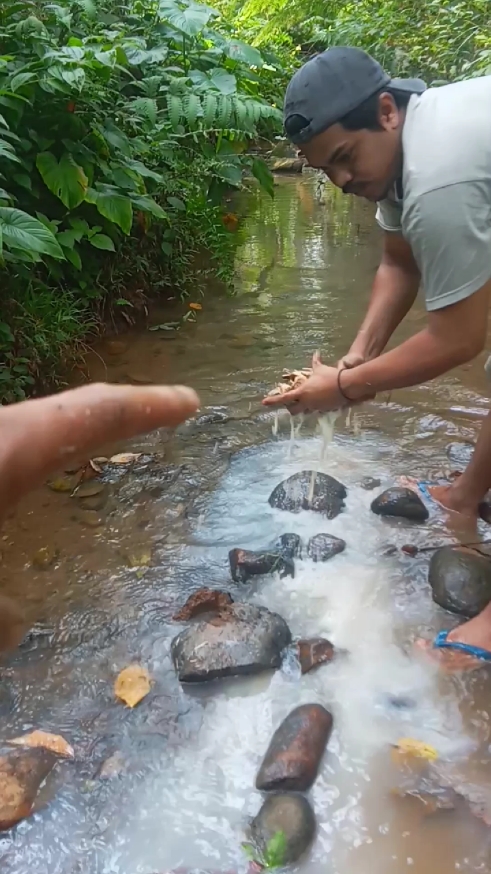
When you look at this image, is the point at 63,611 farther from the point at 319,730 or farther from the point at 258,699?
the point at 319,730

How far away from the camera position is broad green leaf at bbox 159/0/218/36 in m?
4.38

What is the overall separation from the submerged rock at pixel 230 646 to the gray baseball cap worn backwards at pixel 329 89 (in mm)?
1477

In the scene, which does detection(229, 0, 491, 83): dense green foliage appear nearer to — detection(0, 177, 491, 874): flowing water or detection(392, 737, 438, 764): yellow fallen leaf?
detection(0, 177, 491, 874): flowing water

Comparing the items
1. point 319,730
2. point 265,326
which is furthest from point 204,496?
point 265,326

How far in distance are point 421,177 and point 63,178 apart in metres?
2.47

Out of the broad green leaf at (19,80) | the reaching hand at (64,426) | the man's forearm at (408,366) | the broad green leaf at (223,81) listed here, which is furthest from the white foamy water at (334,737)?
the broad green leaf at (223,81)

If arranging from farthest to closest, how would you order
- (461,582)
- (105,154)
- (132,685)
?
(105,154) < (461,582) < (132,685)

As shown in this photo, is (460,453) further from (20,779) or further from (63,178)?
(63,178)

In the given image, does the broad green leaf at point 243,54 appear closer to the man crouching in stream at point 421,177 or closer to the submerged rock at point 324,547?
the man crouching in stream at point 421,177

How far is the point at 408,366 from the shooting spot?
2104 mm

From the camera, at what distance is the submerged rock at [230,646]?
2.24m

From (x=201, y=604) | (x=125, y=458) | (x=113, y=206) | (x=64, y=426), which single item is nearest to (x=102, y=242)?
(x=113, y=206)

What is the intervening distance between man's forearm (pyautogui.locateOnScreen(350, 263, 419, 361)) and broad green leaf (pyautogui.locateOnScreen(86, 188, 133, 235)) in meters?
1.66

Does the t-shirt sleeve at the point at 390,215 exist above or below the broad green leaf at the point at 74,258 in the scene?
above
